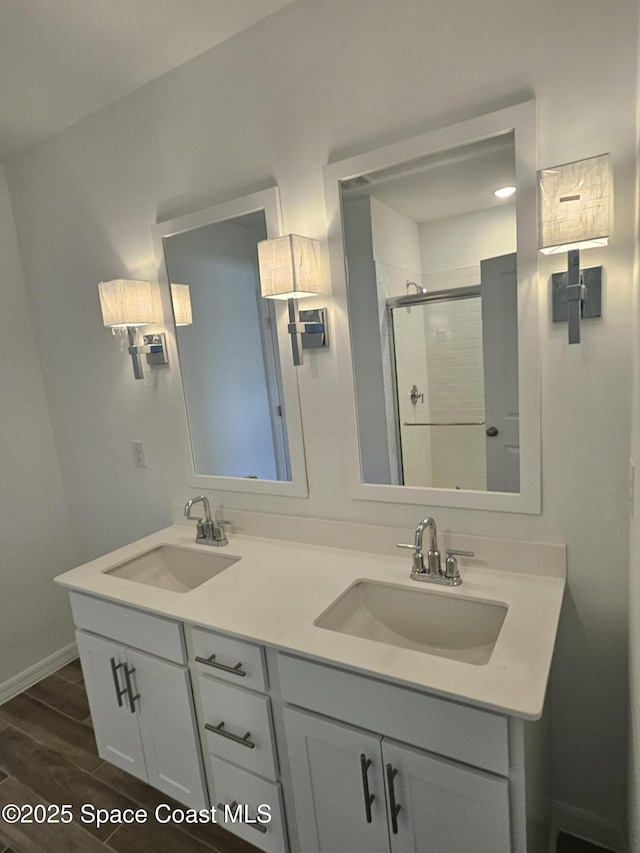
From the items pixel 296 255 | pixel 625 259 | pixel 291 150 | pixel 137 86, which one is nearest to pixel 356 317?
pixel 296 255

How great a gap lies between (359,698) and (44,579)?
7.02ft

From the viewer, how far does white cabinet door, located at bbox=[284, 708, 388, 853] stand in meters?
1.15

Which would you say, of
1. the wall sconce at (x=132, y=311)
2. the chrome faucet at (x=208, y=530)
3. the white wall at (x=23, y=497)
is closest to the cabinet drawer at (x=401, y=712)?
the chrome faucet at (x=208, y=530)

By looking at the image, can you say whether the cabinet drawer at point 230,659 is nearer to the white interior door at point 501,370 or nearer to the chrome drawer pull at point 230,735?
the chrome drawer pull at point 230,735

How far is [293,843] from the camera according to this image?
4.60ft

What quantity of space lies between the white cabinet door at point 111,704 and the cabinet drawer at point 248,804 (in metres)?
0.39

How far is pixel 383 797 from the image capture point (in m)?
1.14

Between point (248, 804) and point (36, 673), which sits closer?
point (248, 804)

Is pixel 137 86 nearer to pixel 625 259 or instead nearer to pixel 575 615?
pixel 625 259

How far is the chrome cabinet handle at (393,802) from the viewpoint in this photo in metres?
1.11

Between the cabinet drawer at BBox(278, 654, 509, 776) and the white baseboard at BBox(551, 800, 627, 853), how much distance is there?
30.6 inches

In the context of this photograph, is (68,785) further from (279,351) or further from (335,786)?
(279,351)

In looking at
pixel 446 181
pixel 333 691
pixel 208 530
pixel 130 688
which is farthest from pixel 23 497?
pixel 446 181

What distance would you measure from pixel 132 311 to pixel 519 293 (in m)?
1.46
